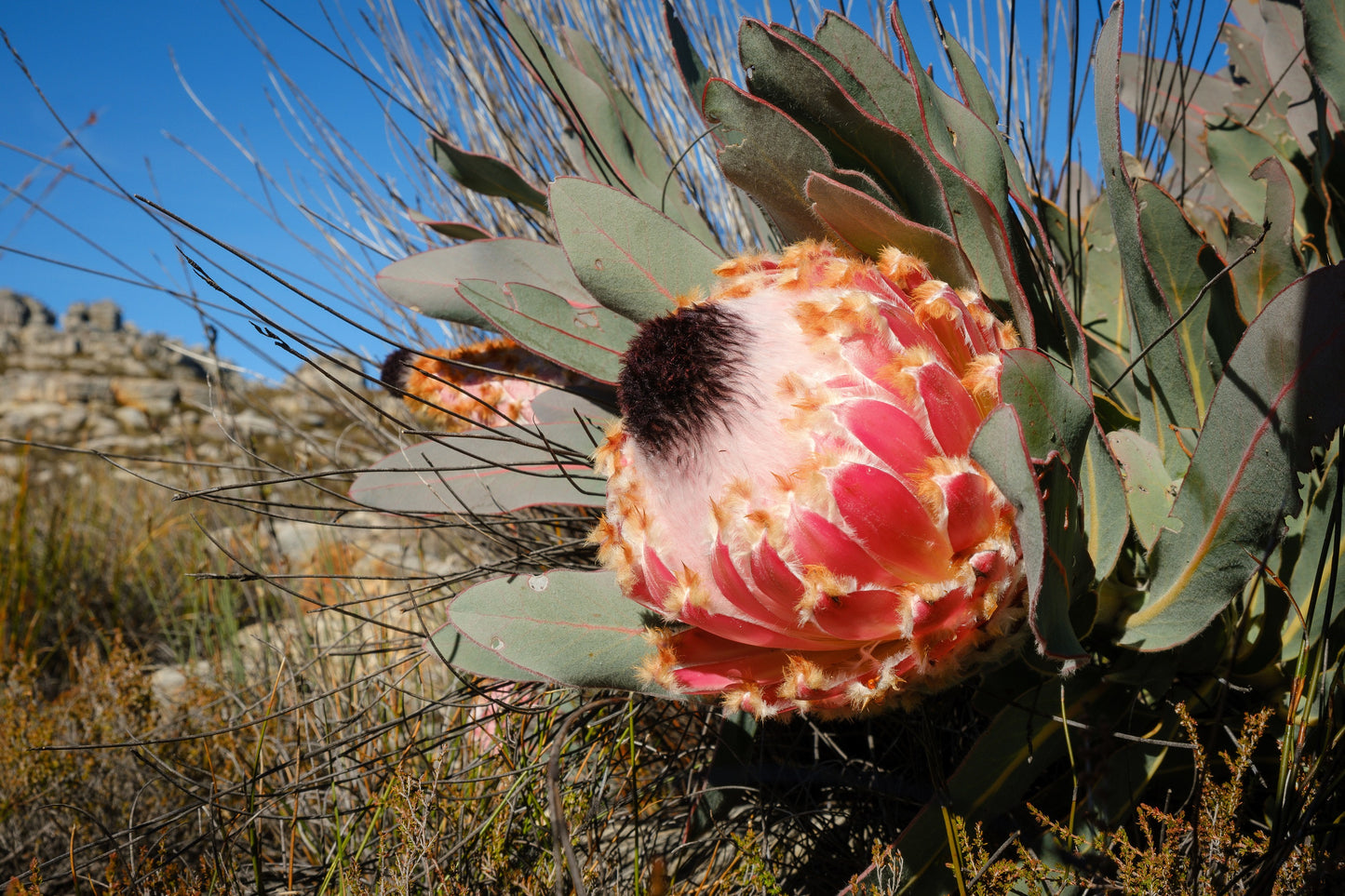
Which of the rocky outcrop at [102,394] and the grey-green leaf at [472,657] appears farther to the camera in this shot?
the rocky outcrop at [102,394]

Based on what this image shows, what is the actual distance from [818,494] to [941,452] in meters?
0.11

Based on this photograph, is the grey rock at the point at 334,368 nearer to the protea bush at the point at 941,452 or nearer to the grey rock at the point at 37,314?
the protea bush at the point at 941,452

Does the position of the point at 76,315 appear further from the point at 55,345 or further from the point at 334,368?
the point at 334,368

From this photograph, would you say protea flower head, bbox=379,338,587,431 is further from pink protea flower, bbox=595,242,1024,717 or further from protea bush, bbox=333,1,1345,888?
pink protea flower, bbox=595,242,1024,717

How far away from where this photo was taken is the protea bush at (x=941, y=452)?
1.85 feet

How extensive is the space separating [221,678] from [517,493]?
158cm

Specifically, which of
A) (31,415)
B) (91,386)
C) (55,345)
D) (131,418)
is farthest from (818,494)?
(55,345)

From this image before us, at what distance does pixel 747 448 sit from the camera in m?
0.63

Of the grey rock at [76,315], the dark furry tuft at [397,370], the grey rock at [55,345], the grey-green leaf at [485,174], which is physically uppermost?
the grey rock at [76,315]

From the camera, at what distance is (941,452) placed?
59cm

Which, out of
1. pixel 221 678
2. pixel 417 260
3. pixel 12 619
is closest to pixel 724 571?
pixel 417 260

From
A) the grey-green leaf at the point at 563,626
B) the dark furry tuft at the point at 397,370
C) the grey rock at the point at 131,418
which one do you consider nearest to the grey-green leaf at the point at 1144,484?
the grey-green leaf at the point at 563,626

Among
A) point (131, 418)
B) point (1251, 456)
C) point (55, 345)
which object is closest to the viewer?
point (1251, 456)

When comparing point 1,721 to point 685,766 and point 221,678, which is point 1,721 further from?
point 685,766
